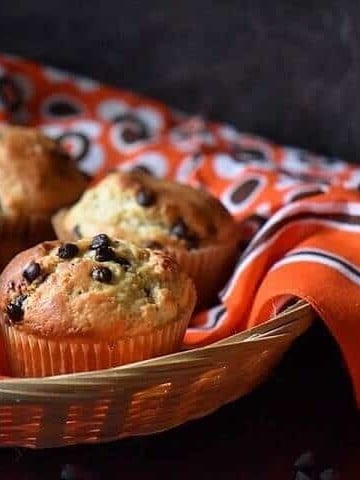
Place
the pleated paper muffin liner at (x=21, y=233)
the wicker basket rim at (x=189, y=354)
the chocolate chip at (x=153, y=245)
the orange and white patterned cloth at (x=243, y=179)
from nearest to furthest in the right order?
the wicker basket rim at (x=189, y=354), the orange and white patterned cloth at (x=243, y=179), the chocolate chip at (x=153, y=245), the pleated paper muffin liner at (x=21, y=233)

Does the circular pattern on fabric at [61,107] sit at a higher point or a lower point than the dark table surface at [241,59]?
lower

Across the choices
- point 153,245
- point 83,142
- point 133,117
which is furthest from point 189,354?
point 133,117

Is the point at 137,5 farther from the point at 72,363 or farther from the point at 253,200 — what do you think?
the point at 72,363

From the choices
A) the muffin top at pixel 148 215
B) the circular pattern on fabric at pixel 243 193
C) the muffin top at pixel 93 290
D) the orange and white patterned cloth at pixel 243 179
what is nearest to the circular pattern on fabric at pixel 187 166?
the orange and white patterned cloth at pixel 243 179

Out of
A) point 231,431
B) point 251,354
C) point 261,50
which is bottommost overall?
point 231,431

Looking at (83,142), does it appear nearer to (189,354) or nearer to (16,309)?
(16,309)

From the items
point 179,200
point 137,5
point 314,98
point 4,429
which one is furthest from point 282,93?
point 4,429

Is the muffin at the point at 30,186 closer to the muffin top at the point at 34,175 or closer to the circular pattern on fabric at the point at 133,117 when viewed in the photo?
the muffin top at the point at 34,175
